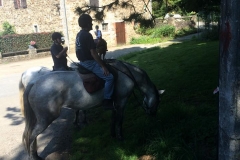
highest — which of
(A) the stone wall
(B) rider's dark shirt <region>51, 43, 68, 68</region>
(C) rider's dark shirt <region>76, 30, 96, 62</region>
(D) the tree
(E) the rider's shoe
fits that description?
(D) the tree

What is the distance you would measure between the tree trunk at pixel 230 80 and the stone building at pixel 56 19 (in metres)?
20.5

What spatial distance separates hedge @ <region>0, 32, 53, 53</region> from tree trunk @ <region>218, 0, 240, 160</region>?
2059 cm

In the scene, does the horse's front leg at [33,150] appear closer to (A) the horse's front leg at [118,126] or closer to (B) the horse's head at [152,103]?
(A) the horse's front leg at [118,126]

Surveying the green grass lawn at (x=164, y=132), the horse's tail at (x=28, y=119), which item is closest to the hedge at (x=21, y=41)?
the green grass lawn at (x=164, y=132)

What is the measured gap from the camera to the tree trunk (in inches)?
92.4

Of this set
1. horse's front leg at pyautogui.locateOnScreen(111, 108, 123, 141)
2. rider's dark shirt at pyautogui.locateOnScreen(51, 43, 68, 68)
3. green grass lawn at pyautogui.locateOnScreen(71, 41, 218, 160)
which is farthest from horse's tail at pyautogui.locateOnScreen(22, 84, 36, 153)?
rider's dark shirt at pyautogui.locateOnScreen(51, 43, 68, 68)

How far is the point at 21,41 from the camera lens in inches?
860

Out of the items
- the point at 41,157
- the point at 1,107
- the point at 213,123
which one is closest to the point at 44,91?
the point at 41,157

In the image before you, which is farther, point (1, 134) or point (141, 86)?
point (1, 134)

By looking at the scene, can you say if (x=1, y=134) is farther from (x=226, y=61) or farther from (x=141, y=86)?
(x=226, y=61)

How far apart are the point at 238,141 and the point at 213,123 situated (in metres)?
2.65

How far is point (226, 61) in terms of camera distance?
2.44 m

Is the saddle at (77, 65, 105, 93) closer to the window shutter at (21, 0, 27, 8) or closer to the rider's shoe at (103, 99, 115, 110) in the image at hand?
the rider's shoe at (103, 99, 115, 110)

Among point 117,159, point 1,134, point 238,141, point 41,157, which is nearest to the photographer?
point 238,141
